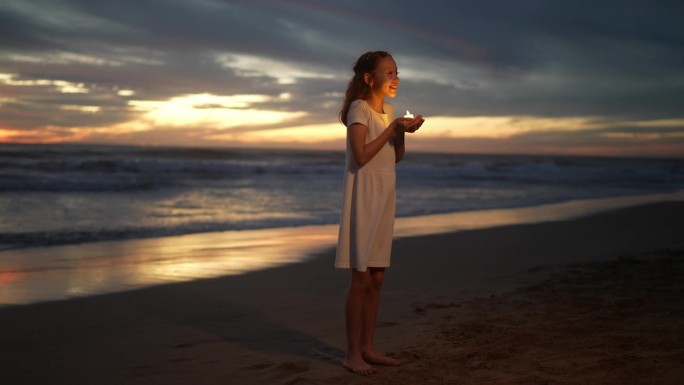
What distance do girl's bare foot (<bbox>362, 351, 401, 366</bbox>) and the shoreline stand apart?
3446mm

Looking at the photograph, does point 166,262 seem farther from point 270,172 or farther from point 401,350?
point 270,172

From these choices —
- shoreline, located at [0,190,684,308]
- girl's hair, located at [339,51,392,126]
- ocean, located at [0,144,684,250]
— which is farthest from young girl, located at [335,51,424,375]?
ocean, located at [0,144,684,250]

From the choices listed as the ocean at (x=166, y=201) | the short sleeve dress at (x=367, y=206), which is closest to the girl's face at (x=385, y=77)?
the short sleeve dress at (x=367, y=206)

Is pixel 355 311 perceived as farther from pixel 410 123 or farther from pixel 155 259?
pixel 155 259

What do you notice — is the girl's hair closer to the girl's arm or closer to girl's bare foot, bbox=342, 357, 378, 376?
the girl's arm

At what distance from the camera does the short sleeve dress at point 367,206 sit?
404 centimetres

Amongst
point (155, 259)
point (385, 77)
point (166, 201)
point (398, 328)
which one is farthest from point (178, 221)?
point (385, 77)

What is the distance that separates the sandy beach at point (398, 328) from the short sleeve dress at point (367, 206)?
2.33 feet

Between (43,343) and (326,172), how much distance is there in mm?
30706

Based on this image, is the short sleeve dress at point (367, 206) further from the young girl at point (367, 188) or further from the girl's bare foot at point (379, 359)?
the girl's bare foot at point (379, 359)

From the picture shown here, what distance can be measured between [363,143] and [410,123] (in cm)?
30

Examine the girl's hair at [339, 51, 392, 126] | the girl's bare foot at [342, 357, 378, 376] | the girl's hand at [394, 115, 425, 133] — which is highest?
the girl's hair at [339, 51, 392, 126]

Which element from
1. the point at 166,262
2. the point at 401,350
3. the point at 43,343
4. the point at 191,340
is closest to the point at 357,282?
the point at 401,350

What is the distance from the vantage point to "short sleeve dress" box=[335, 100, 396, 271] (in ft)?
13.3
